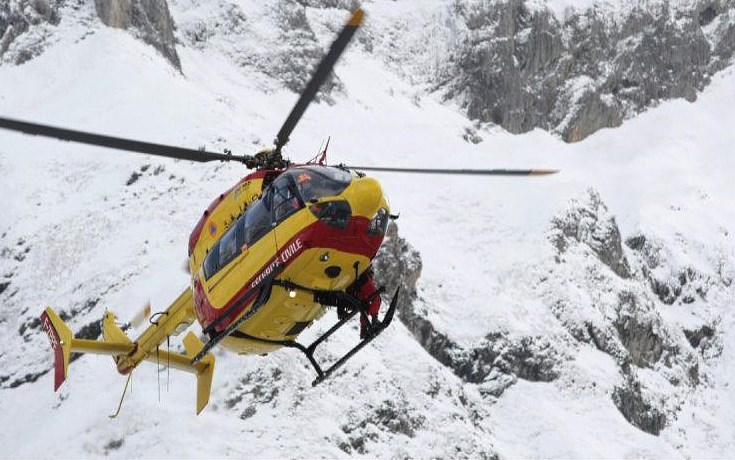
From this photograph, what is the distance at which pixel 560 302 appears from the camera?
2371 inches

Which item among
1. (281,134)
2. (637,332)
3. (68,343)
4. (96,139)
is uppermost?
(96,139)

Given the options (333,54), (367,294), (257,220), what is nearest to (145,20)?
(257,220)

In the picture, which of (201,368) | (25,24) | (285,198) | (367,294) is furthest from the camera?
(25,24)

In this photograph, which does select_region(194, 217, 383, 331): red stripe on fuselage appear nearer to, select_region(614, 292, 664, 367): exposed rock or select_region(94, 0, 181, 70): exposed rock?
select_region(614, 292, 664, 367): exposed rock

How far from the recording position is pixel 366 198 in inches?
773

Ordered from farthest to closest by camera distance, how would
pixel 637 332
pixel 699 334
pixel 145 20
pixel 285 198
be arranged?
pixel 699 334, pixel 145 20, pixel 637 332, pixel 285 198

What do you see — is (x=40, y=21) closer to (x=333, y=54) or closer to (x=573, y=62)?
(x=333, y=54)

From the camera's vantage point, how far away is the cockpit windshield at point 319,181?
1967 centimetres

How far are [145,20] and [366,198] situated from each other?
55580 millimetres

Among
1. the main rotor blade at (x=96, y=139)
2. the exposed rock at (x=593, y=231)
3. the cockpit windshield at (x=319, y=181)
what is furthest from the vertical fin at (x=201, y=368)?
the exposed rock at (x=593, y=231)

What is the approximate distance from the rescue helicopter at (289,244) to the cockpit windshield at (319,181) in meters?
0.02

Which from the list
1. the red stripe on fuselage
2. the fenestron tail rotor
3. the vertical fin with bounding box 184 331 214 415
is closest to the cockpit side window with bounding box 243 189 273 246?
the red stripe on fuselage

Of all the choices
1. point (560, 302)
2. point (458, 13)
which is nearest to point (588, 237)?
point (560, 302)

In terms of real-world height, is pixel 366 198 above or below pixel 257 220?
above
